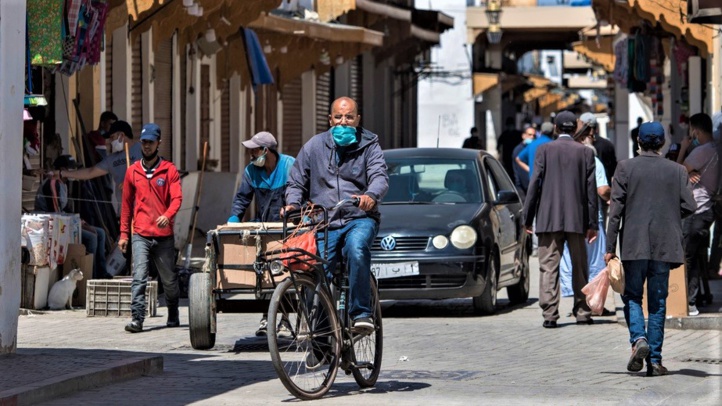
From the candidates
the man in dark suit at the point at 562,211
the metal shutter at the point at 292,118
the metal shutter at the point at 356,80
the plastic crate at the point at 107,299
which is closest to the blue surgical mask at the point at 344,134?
the man in dark suit at the point at 562,211

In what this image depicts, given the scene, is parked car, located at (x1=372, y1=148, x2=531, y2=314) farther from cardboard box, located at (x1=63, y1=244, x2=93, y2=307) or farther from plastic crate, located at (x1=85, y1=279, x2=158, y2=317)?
cardboard box, located at (x1=63, y1=244, x2=93, y2=307)

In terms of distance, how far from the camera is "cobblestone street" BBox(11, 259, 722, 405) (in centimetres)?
902

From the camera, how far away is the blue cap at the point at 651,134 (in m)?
10.3


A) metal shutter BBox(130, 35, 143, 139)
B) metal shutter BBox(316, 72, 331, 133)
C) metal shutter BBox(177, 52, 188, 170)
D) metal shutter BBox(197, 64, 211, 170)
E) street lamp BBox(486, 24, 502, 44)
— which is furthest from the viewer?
street lamp BBox(486, 24, 502, 44)

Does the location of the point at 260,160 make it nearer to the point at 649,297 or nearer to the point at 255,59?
the point at 649,297

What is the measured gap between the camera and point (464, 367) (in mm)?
10562

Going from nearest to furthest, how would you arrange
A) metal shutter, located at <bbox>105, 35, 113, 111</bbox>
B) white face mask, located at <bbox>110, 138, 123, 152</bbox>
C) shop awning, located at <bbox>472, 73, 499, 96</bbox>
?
white face mask, located at <bbox>110, 138, 123, 152</bbox>, metal shutter, located at <bbox>105, 35, 113, 111</bbox>, shop awning, located at <bbox>472, 73, 499, 96</bbox>

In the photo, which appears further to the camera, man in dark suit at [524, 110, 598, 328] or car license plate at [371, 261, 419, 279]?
car license plate at [371, 261, 419, 279]

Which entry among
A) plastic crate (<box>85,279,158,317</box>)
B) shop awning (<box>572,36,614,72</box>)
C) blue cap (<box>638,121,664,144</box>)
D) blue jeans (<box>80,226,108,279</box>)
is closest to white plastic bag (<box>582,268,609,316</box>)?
blue cap (<box>638,121,664,144</box>)

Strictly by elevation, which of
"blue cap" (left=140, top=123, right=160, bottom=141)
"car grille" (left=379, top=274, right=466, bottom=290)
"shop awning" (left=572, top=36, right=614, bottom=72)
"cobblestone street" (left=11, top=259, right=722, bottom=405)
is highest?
"shop awning" (left=572, top=36, right=614, bottom=72)

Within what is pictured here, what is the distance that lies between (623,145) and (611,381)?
119 ft

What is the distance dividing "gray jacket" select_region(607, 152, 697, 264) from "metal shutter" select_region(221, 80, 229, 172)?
17722mm

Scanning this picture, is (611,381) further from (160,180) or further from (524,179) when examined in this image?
(524,179)

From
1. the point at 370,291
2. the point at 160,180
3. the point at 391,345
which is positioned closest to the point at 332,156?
the point at 370,291
